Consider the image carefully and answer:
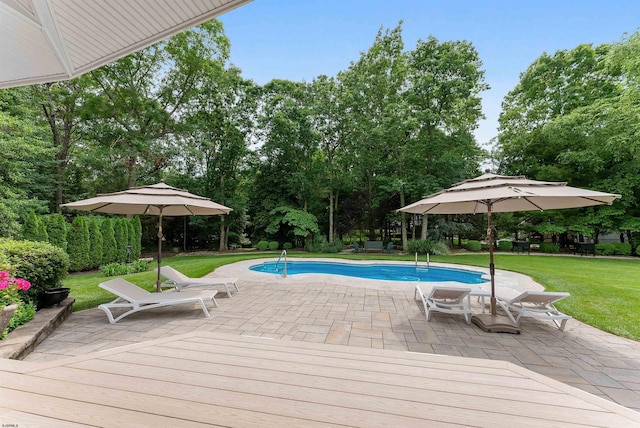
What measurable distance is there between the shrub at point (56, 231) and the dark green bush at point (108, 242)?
1.72 m

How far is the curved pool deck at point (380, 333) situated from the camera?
3.00 m

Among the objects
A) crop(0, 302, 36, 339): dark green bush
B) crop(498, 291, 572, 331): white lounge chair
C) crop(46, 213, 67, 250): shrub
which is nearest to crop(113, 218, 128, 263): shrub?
crop(46, 213, 67, 250): shrub

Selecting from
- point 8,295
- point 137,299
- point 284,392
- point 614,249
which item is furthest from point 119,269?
point 614,249

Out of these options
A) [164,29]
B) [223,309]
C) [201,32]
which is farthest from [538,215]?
[201,32]

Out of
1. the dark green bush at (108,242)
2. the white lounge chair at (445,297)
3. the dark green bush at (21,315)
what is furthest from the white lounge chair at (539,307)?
the dark green bush at (108,242)

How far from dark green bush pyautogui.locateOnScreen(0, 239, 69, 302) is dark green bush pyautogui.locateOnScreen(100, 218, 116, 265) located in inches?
300

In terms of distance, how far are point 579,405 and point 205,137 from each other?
19.8 metres

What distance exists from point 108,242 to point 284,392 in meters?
13.0

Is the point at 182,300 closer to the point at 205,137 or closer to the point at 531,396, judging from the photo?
the point at 531,396

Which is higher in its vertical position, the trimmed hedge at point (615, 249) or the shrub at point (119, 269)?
the trimmed hedge at point (615, 249)

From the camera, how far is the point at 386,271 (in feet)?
36.6

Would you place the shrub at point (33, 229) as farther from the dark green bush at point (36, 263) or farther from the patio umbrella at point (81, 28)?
the patio umbrella at point (81, 28)

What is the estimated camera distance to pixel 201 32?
16.6 meters

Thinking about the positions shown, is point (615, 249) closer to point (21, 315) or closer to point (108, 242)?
point (21, 315)
